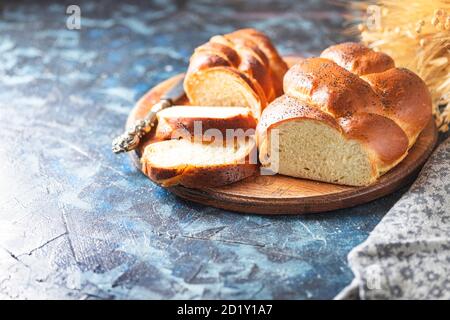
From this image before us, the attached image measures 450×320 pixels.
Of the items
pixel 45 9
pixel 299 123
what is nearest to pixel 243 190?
pixel 299 123

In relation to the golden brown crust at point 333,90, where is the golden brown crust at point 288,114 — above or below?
below

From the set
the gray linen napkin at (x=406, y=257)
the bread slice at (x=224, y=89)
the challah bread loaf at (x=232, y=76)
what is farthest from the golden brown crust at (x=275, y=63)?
the gray linen napkin at (x=406, y=257)

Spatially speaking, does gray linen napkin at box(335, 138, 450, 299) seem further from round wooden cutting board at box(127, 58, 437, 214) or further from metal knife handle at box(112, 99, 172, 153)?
metal knife handle at box(112, 99, 172, 153)

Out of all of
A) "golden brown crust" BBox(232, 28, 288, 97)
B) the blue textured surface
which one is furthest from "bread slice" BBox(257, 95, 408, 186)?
"golden brown crust" BBox(232, 28, 288, 97)

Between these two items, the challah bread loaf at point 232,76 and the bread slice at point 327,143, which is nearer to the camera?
the bread slice at point 327,143

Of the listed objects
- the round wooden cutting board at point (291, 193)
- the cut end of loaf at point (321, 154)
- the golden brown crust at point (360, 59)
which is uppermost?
the golden brown crust at point (360, 59)

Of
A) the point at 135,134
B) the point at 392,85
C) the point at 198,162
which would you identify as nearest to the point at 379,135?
the point at 392,85

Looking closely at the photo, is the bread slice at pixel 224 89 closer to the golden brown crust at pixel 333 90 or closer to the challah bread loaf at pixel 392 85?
the golden brown crust at pixel 333 90

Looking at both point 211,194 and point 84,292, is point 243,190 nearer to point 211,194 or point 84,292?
point 211,194
